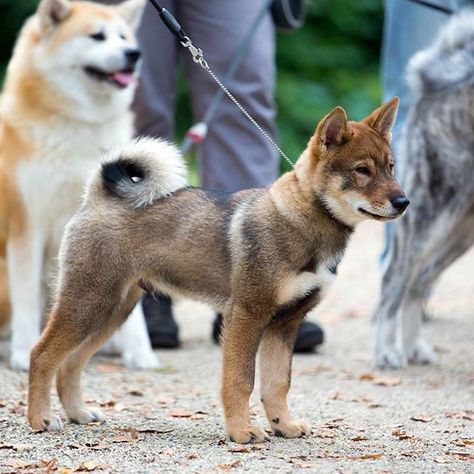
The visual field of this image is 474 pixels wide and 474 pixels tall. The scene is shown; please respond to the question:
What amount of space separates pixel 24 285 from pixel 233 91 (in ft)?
4.98

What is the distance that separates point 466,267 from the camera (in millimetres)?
8664

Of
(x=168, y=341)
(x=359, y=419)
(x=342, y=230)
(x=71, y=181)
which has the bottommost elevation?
(x=168, y=341)

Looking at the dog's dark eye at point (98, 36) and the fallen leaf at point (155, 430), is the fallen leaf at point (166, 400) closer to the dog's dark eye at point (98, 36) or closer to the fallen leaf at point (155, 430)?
the fallen leaf at point (155, 430)

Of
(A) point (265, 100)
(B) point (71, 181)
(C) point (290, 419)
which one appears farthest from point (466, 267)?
(C) point (290, 419)

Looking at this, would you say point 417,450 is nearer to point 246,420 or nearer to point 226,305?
point 246,420

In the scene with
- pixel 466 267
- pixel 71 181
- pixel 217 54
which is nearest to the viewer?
pixel 71 181

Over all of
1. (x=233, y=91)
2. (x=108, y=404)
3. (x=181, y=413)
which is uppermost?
(x=233, y=91)

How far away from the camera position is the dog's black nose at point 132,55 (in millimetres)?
5062

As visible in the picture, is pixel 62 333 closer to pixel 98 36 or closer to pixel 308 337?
pixel 308 337

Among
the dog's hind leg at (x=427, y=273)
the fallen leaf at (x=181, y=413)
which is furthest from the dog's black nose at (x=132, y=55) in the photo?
the fallen leaf at (x=181, y=413)

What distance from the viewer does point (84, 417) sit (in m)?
3.67

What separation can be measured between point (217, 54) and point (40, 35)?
0.92m

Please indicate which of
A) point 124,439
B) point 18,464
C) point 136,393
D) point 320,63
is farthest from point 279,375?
point 320,63

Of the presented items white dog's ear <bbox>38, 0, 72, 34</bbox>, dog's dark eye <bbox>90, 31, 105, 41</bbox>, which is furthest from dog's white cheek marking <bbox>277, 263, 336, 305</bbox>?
white dog's ear <bbox>38, 0, 72, 34</bbox>
